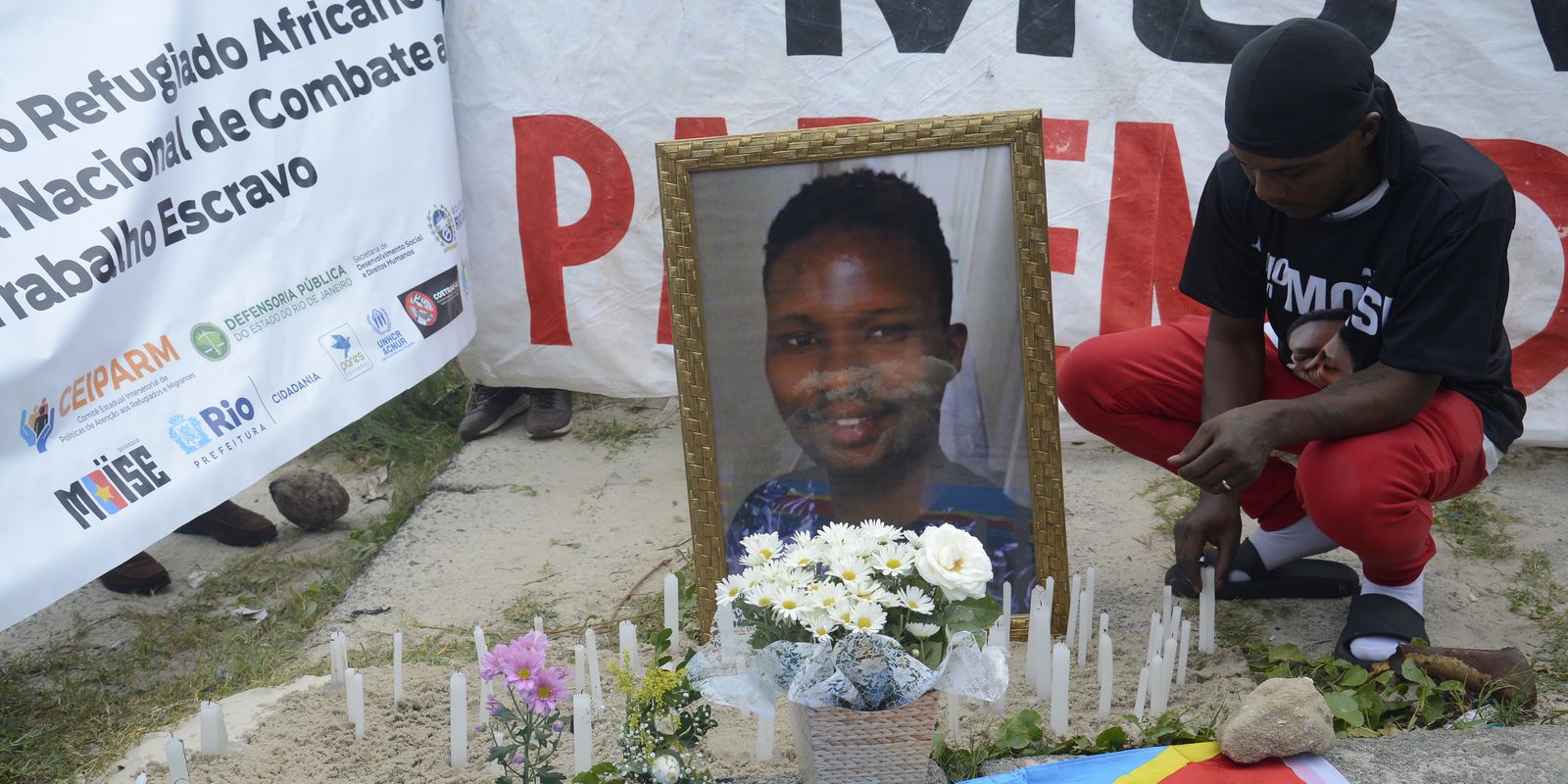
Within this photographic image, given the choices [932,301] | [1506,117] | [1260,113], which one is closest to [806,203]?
[932,301]

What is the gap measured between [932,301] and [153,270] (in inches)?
72.4

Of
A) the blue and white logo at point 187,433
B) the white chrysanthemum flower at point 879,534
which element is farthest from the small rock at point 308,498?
the white chrysanthemum flower at point 879,534

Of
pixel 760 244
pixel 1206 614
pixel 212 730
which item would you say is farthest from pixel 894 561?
pixel 212 730

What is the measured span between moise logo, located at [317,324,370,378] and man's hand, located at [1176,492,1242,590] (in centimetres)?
222

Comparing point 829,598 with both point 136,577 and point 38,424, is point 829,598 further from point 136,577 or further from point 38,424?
point 136,577

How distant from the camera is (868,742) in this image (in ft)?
6.30

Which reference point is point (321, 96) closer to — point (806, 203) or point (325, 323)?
point (325, 323)

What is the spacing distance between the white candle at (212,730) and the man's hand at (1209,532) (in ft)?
6.63

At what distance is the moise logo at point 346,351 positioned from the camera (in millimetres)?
3469

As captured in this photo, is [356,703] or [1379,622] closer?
[356,703]

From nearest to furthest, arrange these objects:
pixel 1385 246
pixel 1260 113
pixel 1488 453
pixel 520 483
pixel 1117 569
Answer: pixel 1260 113 → pixel 1385 246 → pixel 1488 453 → pixel 1117 569 → pixel 520 483

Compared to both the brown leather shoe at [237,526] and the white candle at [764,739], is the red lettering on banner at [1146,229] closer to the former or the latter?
the white candle at [764,739]

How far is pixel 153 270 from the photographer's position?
3006 millimetres

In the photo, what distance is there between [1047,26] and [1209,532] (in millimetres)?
1654
